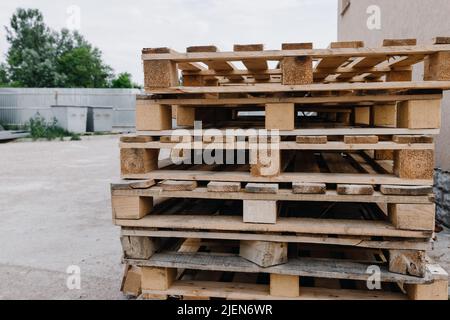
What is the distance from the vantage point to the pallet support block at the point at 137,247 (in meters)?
2.38

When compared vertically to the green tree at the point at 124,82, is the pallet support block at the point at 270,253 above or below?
below

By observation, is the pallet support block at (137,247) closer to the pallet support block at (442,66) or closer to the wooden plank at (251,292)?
the wooden plank at (251,292)

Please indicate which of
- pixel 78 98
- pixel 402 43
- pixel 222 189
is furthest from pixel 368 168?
pixel 78 98

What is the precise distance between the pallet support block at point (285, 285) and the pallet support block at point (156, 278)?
24.7 inches

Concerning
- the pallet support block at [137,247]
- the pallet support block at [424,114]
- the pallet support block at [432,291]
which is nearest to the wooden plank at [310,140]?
the pallet support block at [424,114]

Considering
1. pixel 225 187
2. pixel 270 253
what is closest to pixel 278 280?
pixel 270 253

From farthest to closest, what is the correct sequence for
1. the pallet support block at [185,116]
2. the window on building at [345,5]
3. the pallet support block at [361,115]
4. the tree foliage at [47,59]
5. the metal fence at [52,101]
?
the tree foliage at [47,59]
the metal fence at [52,101]
the window on building at [345,5]
the pallet support block at [361,115]
the pallet support block at [185,116]

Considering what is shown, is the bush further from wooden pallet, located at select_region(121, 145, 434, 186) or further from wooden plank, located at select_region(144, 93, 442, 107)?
wooden plank, located at select_region(144, 93, 442, 107)

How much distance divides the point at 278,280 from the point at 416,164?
3.25 ft

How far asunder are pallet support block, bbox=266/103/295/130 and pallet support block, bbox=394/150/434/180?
62cm

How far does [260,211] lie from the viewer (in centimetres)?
223

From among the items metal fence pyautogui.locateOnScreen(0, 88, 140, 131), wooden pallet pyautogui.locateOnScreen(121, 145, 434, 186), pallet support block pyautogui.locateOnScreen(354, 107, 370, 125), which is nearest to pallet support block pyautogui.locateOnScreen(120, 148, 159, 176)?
wooden pallet pyautogui.locateOnScreen(121, 145, 434, 186)

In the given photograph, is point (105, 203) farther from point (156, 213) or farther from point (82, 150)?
point (82, 150)

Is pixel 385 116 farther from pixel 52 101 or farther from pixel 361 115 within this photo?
pixel 52 101
